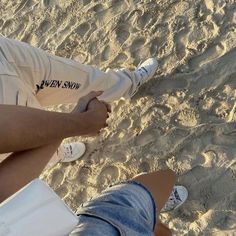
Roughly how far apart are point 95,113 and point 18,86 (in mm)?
287

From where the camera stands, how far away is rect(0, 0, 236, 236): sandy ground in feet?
6.61

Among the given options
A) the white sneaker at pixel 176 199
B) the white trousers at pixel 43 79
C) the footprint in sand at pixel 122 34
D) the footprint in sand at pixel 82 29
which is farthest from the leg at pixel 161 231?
the footprint in sand at pixel 82 29

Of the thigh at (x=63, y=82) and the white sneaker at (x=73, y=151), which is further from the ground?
the thigh at (x=63, y=82)

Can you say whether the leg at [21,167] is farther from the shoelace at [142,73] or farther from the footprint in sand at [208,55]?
the footprint in sand at [208,55]

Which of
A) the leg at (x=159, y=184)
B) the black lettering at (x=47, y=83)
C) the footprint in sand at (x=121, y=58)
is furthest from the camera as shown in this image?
the footprint in sand at (x=121, y=58)

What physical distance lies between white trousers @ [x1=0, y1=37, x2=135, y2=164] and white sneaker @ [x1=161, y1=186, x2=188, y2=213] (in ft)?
1.65

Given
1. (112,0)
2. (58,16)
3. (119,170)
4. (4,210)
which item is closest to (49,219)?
(4,210)

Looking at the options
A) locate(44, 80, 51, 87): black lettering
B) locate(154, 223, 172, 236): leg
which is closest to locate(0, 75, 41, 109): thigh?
locate(44, 80, 51, 87): black lettering

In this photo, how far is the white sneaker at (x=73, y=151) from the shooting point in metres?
2.41

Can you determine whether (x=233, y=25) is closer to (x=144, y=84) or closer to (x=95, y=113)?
(x=144, y=84)

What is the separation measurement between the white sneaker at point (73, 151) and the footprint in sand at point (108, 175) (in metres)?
0.16

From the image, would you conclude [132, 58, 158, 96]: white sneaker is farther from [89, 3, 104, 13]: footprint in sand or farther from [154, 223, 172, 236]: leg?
[154, 223, 172, 236]: leg

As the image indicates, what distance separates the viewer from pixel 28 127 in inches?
48.0

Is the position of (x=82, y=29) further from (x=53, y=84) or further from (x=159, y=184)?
(x=159, y=184)
